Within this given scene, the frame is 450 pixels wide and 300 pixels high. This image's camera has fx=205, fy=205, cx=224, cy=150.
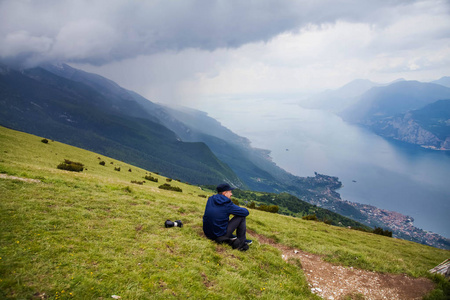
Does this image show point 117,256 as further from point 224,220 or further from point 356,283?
point 356,283

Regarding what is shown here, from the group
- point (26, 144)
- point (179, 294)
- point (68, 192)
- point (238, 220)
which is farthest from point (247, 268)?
point (26, 144)

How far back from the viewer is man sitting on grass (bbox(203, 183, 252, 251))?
10.2 m

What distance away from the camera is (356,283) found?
430 inches

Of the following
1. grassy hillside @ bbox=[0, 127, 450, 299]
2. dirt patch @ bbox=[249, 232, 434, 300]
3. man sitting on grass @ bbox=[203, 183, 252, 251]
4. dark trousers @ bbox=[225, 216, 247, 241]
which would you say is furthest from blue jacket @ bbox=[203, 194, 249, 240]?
dirt patch @ bbox=[249, 232, 434, 300]

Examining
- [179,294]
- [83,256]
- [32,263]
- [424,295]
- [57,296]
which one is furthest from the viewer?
[424,295]

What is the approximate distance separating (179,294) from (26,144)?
37.7 meters

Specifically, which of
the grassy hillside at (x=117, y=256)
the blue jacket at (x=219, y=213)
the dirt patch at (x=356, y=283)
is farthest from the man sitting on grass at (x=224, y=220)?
the dirt patch at (x=356, y=283)

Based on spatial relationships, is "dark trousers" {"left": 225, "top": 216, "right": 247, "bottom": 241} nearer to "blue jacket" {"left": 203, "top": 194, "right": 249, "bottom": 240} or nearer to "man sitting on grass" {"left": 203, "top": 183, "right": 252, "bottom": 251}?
"man sitting on grass" {"left": 203, "top": 183, "right": 252, "bottom": 251}

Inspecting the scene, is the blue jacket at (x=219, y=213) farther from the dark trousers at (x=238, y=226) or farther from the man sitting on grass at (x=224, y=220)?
the dark trousers at (x=238, y=226)

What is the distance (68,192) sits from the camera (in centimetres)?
1316

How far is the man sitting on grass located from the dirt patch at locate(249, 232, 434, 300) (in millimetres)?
3581

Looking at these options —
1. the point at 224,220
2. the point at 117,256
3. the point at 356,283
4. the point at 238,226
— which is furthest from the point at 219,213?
the point at 356,283

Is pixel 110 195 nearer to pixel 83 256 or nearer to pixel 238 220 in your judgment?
pixel 83 256

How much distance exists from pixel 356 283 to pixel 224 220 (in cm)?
790
